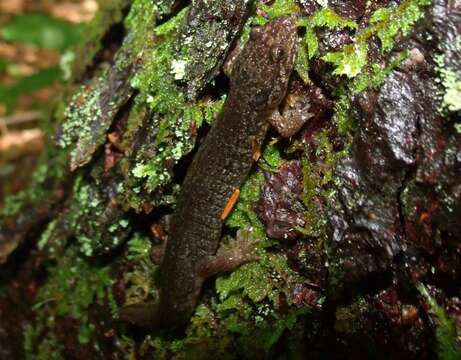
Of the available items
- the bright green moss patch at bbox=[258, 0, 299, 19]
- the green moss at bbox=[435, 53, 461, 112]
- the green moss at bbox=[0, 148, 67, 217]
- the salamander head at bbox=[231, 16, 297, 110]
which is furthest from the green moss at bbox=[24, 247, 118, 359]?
the green moss at bbox=[435, 53, 461, 112]

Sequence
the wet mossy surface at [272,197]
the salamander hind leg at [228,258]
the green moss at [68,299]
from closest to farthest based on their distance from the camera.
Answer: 1. the wet mossy surface at [272,197]
2. the salamander hind leg at [228,258]
3. the green moss at [68,299]

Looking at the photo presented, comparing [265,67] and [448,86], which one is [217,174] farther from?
[448,86]

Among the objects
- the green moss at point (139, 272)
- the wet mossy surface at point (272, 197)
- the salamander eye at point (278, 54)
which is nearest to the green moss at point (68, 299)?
the wet mossy surface at point (272, 197)

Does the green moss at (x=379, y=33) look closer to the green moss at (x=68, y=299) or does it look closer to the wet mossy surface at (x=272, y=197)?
the wet mossy surface at (x=272, y=197)

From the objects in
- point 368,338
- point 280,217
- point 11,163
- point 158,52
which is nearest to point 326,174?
point 280,217

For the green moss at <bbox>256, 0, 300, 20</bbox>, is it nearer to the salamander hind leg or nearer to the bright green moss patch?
the bright green moss patch

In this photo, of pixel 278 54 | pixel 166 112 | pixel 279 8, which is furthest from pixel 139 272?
pixel 279 8
